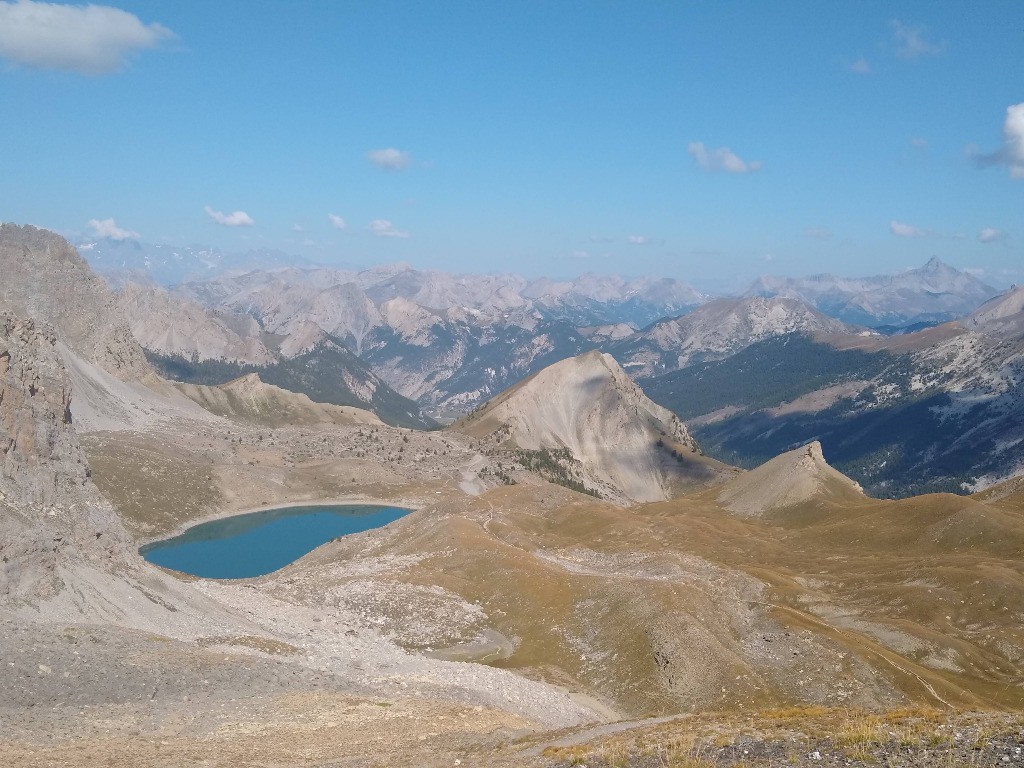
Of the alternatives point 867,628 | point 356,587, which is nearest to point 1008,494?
point 867,628

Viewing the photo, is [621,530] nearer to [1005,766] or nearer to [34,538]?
[34,538]

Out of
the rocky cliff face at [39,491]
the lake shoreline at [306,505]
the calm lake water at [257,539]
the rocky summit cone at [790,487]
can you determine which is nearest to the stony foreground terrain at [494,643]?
the rocky cliff face at [39,491]

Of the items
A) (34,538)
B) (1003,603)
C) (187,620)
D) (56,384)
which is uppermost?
(56,384)

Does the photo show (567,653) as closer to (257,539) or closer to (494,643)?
(494,643)

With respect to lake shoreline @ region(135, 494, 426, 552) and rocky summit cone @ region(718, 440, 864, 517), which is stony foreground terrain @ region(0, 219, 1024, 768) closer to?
rocky summit cone @ region(718, 440, 864, 517)

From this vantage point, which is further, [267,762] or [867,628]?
[867,628]

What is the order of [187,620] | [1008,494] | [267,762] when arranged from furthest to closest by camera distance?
[1008,494] < [187,620] < [267,762]

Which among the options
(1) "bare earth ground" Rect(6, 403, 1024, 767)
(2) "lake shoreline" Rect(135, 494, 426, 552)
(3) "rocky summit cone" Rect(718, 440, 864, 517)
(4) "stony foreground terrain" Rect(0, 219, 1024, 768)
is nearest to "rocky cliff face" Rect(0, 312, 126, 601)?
(4) "stony foreground terrain" Rect(0, 219, 1024, 768)
